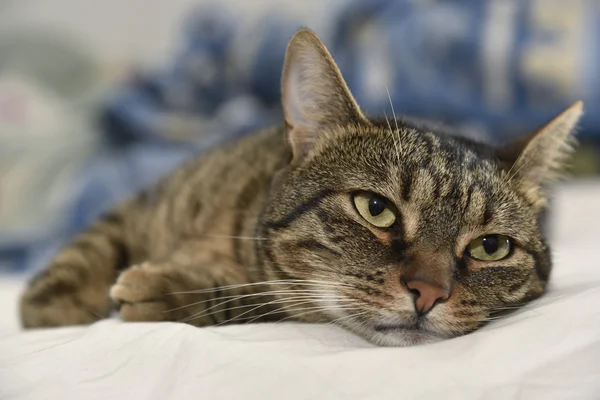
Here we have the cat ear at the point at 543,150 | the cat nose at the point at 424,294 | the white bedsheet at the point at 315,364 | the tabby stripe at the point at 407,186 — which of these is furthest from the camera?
the cat ear at the point at 543,150

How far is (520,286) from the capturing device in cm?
97

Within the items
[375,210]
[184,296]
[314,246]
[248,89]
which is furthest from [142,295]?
[248,89]

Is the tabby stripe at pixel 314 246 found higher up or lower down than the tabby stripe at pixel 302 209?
lower down

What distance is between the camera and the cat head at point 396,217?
86 centimetres

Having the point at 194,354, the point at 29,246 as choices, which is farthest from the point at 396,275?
the point at 29,246

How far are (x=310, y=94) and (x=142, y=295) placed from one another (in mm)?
488

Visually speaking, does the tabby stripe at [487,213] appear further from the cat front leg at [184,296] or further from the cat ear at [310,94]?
the cat front leg at [184,296]

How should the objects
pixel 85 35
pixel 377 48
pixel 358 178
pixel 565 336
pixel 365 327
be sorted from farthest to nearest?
pixel 85 35 → pixel 377 48 → pixel 358 178 → pixel 365 327 → pixel 565 336

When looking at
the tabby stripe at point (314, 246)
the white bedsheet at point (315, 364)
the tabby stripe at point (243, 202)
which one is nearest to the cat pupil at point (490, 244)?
the white bedsheet at point (315, 364)

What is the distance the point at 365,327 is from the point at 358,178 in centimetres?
26

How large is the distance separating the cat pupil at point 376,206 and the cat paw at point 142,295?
402 millimetres

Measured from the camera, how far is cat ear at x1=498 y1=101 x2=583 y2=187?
1059mm

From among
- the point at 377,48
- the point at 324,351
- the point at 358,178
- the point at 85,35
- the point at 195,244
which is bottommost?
the point at 324,351

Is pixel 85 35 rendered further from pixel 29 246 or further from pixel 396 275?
pixel 396 275
